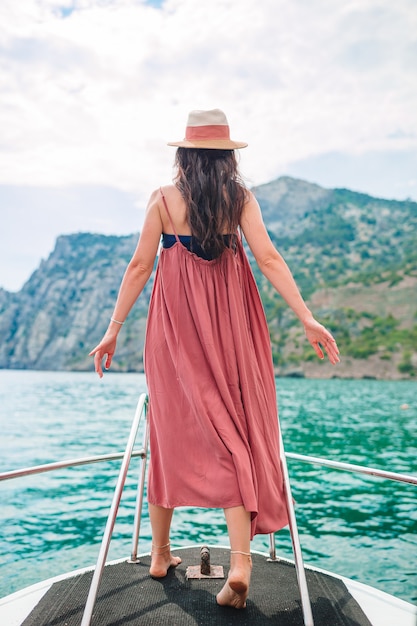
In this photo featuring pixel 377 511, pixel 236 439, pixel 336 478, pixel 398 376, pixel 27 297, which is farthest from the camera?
pixel 27 297

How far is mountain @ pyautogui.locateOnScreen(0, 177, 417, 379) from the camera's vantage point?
3401 inches

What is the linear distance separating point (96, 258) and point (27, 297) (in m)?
19.9

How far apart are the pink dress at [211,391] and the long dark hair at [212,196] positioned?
0.09 metres

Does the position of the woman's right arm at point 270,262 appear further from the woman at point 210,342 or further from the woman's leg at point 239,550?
the woman's leg at point 239,550

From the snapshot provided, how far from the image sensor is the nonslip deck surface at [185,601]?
2.19m

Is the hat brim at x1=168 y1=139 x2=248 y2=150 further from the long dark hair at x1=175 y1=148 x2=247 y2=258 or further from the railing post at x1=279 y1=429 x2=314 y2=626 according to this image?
the railing post at x1=279 y1=429 x2=314 y2=626

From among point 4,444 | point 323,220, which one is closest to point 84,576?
point 4,444

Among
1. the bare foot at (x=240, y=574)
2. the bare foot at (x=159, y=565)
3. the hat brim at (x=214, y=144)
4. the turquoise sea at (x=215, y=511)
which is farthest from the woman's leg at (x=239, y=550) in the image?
the hat brim at (x=214, y=144)

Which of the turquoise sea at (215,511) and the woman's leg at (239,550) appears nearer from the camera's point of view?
the woman's leg at (239,550)

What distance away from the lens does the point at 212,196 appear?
93.1 inches

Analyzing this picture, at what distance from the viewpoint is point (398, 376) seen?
78.2 meters

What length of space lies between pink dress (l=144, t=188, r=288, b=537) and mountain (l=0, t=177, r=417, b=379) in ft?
261

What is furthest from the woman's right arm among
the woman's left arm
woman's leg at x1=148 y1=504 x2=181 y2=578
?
woman's leg at x1=148 y1=504 x2=181 y2=578

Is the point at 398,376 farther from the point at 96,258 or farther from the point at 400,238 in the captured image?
the point at 96,258
